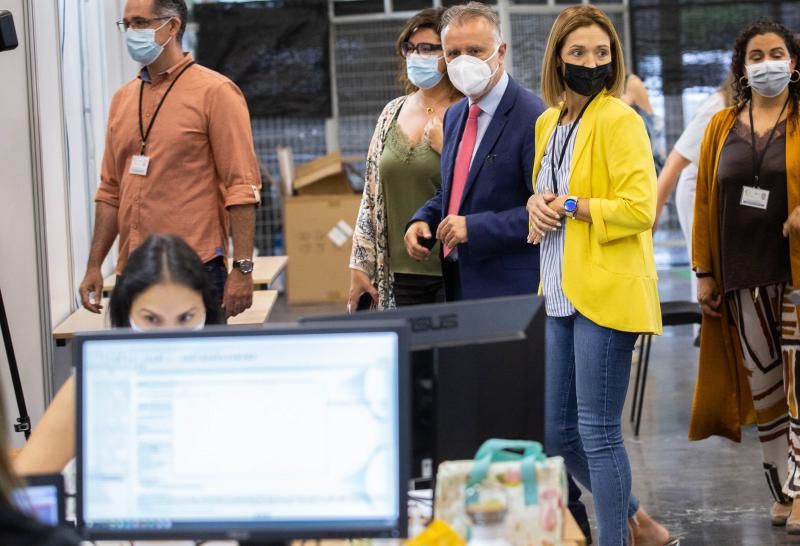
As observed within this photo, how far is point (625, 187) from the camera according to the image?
3293 millimetres

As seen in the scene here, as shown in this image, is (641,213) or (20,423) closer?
(641,213)

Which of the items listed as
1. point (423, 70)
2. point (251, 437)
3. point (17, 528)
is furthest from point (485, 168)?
point (17, 528)

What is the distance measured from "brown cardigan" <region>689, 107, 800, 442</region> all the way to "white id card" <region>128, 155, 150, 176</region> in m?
1.84

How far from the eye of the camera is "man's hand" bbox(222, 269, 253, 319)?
4000mm

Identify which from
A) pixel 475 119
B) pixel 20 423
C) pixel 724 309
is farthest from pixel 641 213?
pixel 20 423

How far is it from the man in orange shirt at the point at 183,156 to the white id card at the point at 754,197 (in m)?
Result: 1.58

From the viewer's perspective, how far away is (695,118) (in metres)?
5.84

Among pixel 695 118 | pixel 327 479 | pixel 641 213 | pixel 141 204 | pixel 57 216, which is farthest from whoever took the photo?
pixel 695 118

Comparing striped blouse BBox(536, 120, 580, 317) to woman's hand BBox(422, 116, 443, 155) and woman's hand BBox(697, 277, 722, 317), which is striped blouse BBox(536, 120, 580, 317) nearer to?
woman's hand BBox(422, 116, 443, 155)

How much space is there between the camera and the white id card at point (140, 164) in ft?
13.1

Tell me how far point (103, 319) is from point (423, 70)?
1375mm

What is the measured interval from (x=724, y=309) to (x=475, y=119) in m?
1.18

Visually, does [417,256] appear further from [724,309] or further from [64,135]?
[64,135]

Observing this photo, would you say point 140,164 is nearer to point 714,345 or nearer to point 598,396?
point 598,396
